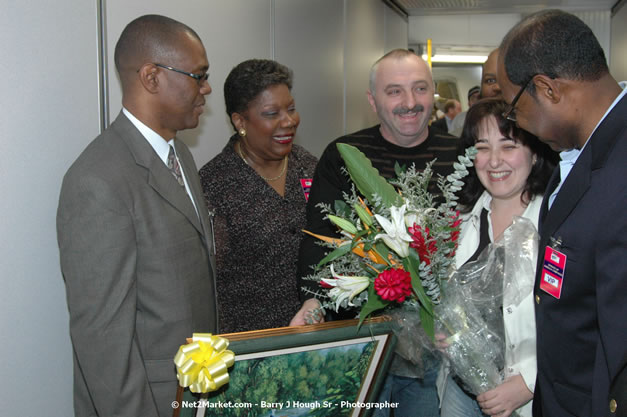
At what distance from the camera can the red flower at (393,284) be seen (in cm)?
129

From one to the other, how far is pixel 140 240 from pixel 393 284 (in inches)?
29.4

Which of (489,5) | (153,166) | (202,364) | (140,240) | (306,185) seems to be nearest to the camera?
(202,364)

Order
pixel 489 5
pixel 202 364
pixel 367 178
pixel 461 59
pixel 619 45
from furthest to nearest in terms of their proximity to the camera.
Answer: pixel 461 59 < pixel 489 5 < pixel 619 45 < pixel 367 178 < pixel 202 364

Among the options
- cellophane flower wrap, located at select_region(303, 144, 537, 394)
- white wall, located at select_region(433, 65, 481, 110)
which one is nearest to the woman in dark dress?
cellophane flower wrap, located at select_region(303, 144, 537, 394)

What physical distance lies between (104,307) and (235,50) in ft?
6.98

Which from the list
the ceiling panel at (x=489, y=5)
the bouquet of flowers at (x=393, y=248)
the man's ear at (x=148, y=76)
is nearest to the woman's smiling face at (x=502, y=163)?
the bouquet of flowers at (x=393, y=248)

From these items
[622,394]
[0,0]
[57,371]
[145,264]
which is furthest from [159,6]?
[622,394]

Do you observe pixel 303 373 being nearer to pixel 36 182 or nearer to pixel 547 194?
pixel 547 194

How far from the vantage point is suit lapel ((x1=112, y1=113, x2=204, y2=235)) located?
5.44 ft

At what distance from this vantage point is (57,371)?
184 centimetres

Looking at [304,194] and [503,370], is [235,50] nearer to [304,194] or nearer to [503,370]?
[304,194]

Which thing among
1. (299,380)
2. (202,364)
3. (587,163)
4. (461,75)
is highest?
(461,75)

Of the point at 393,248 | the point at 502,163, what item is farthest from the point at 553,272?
the point at 502,163

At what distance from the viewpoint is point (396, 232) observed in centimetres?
130
